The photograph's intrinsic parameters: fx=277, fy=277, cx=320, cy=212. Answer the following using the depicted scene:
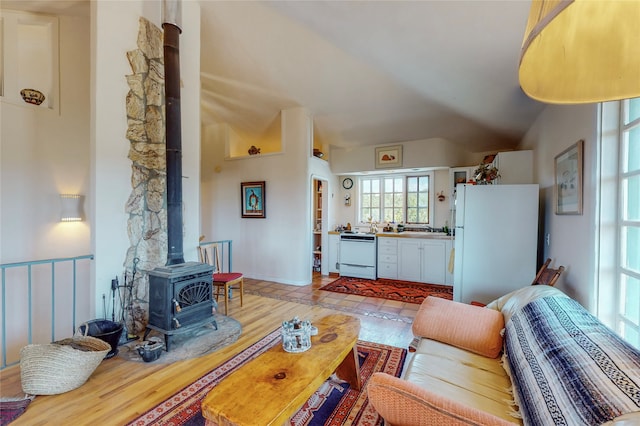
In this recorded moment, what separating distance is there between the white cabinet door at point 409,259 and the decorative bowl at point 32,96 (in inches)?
204

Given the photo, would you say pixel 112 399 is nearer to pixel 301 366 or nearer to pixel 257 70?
pixel 301 366

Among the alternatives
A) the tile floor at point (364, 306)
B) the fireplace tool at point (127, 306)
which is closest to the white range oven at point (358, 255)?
the tile floor at point (364, 306)

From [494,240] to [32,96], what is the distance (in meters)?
5.30

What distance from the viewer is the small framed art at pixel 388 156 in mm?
5059

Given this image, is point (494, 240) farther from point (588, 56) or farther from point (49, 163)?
point (49, 163)

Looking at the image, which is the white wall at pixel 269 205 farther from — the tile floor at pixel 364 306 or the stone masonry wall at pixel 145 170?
the stone masonry wall at pixel 145 170

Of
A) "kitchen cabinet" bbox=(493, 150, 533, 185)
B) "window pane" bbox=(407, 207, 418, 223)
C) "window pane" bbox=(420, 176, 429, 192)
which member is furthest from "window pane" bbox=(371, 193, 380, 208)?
"kitchen cabinet" bbox=(493, 150, 533, 185)

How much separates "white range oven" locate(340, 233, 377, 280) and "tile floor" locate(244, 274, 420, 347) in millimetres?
464

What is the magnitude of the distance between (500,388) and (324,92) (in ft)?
13.0

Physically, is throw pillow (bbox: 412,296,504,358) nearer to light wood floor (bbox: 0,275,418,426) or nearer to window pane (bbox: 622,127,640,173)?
light wood floor (bbox: 0,275,418,426)

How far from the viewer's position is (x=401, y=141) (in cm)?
504

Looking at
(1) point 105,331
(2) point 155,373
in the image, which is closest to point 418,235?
(2) point 155,373

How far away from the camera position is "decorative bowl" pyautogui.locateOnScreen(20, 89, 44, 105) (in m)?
3.01

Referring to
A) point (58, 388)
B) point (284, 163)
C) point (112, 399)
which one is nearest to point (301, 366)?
point (112, 399)
